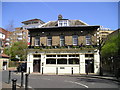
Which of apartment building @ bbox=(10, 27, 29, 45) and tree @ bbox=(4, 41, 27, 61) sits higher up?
apartment building @ bbox=(10, 27, 29, 45)

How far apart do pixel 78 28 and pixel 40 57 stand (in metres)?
8.21

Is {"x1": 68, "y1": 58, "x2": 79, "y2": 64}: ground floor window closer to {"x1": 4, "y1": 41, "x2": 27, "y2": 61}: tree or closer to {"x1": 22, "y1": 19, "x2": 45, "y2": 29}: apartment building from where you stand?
{"x1": 4, "y1": 41, "x2": 27, "y2": 61}: tree

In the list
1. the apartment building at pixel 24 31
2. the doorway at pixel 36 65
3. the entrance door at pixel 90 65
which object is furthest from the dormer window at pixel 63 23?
the apartment building at pixel 24 31

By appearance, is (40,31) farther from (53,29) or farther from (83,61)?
(83,61)

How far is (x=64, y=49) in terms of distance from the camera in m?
24.6

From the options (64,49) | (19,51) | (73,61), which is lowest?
(73,61)

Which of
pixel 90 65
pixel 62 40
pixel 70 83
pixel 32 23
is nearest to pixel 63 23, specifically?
pixel 62 40

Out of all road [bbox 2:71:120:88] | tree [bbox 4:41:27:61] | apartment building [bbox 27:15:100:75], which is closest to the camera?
road [bbox 2:71:120:88]

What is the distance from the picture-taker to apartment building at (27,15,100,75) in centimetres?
2417

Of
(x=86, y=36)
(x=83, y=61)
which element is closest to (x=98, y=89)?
(x=83, y=61)

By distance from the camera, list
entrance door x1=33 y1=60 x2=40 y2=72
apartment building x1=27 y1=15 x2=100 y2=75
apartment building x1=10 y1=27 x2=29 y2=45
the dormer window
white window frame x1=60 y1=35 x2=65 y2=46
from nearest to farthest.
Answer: apartment building x1=27 y1=15 x2=100 y2=75, entrance door x1=33 y1=60 x2=40 y2=72, white window frame x1=60 y1=35 x2=65 y2=46, the dormer window, apartment building x1=10 y1=27 x2=29 y2=45

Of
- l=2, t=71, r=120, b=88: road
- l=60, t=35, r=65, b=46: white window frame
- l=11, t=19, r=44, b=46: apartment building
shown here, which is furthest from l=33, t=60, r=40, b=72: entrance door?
l=11, t=19, r=44, b=46: apartment building

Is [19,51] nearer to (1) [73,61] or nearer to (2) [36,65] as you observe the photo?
(2) [36,65]

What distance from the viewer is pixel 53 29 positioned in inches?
1033
